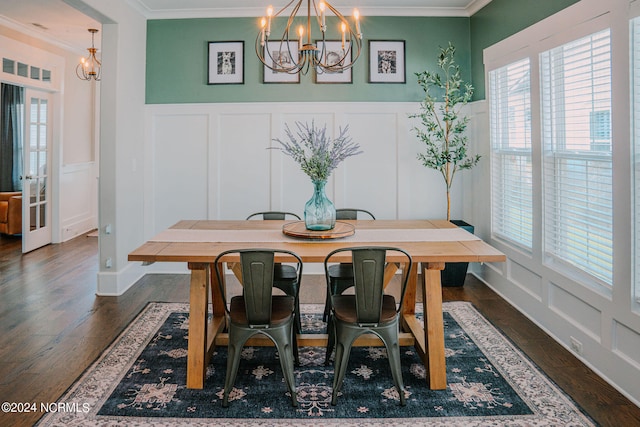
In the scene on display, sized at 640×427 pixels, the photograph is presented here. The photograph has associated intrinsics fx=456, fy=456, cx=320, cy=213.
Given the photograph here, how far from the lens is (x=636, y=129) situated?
7.89 feet

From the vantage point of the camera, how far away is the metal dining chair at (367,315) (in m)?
2.29

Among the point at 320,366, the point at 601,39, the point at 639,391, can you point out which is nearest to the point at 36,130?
the point at 320,366

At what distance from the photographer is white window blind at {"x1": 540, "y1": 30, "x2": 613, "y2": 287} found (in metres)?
2.71

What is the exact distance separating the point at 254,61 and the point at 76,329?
308 cm

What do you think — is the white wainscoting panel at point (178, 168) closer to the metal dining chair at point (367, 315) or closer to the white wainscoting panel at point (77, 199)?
the white wainscoting panel at point (77, 199)

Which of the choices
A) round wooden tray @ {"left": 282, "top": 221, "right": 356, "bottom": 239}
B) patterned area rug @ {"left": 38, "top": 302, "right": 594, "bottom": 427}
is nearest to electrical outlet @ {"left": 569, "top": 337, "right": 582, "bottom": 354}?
patterned area rug @ {"left": 38, "top": 302, "right": 594, "bottom": 427}

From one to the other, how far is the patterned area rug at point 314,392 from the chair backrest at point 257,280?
0.47 meters

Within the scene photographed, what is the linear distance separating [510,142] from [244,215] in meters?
2.77

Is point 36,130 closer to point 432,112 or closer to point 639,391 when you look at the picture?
point 432,112

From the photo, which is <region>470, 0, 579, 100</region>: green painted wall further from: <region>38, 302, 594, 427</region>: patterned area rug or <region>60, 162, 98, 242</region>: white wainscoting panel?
<region>60, 162, 98, 242</region>: white wainscoting panel

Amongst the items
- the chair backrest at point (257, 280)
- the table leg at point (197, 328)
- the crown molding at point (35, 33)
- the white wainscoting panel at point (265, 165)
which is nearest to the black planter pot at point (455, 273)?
the white wainscoting panel at point (265, 165)

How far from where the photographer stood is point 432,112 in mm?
4770

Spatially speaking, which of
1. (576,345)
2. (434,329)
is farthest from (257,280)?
(576,345)

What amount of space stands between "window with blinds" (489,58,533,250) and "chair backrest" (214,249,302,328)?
230cm
